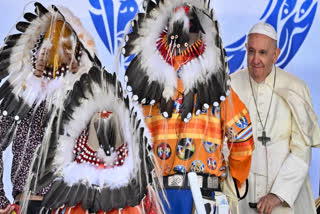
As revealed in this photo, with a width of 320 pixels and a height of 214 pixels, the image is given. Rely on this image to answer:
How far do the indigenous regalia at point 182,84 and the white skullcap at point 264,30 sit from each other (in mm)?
1024

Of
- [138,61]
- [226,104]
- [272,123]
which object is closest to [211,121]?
[226,104]

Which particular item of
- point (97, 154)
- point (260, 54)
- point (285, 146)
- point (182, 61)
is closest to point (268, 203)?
point (285, 146)

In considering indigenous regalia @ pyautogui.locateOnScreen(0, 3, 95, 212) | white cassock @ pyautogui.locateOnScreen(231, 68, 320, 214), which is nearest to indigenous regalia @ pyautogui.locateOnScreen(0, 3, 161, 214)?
indigenous regalia @ pyautogui.locateOnScreen(0, 3, 95, 212)

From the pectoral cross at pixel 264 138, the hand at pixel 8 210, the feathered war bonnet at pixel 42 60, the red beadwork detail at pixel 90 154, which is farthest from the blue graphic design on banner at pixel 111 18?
the red beadwork detail at pixel 90 154

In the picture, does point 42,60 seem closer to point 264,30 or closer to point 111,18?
point 111,18

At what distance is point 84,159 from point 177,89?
64 cm

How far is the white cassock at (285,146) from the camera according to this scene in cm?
452

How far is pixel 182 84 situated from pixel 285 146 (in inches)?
45.1

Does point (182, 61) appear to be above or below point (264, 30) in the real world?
below

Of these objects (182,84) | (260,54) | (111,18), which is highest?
(111,18)

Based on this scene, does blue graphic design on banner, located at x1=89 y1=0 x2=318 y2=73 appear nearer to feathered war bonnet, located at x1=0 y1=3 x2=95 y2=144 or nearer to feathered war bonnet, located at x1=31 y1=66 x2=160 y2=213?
feathered war bonnet, located at x1=0 y1=3 x2=95 y2=144

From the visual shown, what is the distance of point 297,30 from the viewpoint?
5102mm

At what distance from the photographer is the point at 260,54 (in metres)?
4.64

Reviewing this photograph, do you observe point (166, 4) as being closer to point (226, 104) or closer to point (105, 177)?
point (226, 104)
